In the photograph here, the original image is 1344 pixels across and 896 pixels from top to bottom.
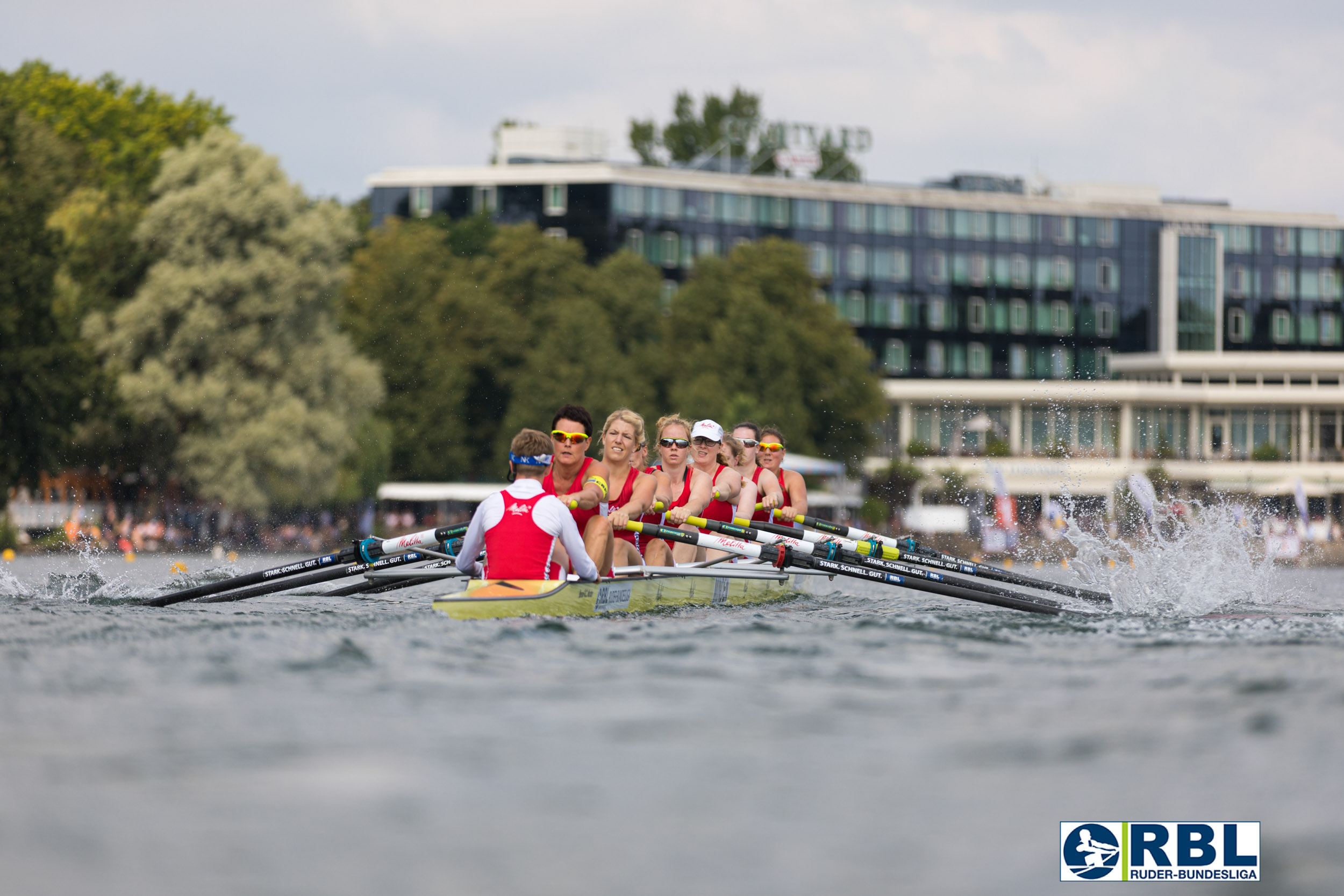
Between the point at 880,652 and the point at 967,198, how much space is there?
7919 cm

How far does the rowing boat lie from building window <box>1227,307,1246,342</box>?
79.5m

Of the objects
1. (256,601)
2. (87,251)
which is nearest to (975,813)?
(256,601)

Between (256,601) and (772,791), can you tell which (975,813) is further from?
(256,601)

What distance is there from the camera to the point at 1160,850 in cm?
699

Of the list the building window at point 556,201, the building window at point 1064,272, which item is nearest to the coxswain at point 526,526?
the building window at point 556,201

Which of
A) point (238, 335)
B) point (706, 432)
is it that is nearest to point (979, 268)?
point (238, 335)

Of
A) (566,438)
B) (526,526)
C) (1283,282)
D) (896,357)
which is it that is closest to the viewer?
(526,526)

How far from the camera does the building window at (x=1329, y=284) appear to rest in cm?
9369

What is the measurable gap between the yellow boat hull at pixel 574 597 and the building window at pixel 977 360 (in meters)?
74.5

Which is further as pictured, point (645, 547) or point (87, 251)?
point (87, 251)

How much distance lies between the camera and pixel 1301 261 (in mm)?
93250

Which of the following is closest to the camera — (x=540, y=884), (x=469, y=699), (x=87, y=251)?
(x=540, y=884)

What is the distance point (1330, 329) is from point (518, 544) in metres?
90.3

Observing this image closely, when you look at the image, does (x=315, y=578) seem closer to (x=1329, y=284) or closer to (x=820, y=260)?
(x=820, y=260)
